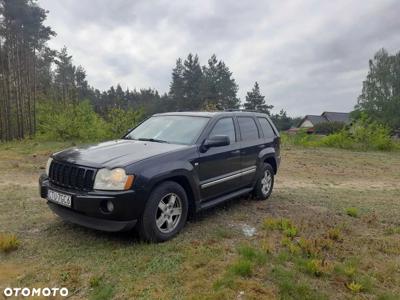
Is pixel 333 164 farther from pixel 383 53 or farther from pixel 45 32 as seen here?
pixel 383 53

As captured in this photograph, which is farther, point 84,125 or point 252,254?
point 84,125

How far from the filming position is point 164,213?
3703mm

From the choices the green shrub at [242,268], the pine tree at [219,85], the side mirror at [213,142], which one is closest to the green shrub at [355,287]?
the green shrub at [242,268]

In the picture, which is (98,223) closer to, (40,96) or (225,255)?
(225,255)

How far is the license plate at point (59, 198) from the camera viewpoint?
3451 millimetres

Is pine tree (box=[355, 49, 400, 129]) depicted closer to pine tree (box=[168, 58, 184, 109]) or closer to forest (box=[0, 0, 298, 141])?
pine tree (box=[168, 58, 184, 109])

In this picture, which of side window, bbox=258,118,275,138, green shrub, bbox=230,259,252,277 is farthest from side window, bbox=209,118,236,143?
green shrub, bbox=230,259,252,277

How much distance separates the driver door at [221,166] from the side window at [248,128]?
236 millimetres

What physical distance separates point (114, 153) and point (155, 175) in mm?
633

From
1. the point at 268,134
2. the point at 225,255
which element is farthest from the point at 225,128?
the point at 225,255

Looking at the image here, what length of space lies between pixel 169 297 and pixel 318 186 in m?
6.42

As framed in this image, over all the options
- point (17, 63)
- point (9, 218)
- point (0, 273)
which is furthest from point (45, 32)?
point (0, 273)

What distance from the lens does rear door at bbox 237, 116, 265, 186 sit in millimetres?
5075

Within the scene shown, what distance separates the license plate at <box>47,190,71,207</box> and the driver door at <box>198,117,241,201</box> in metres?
1.64
